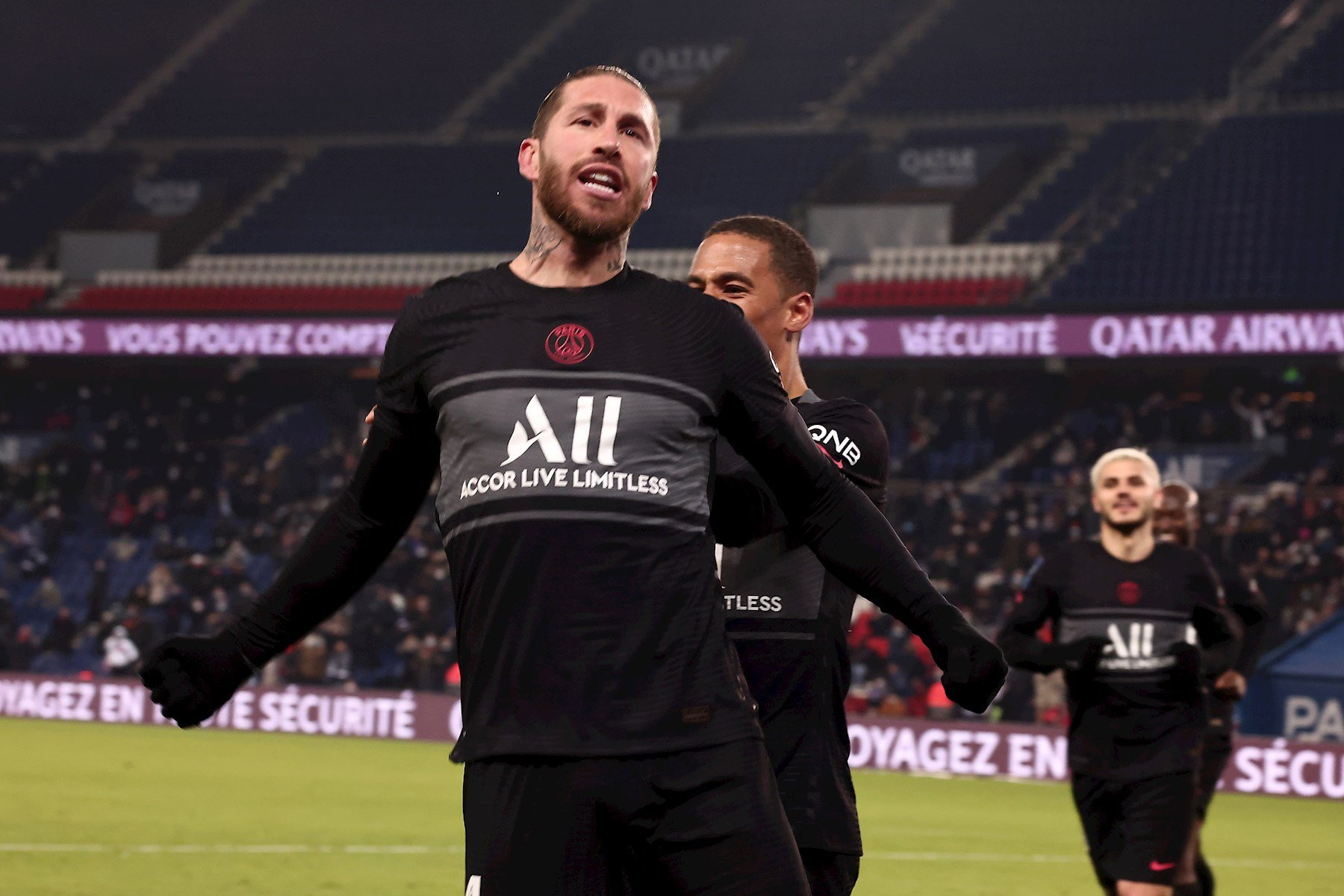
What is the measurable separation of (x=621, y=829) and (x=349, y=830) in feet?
33.8

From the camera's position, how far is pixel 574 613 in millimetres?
3062

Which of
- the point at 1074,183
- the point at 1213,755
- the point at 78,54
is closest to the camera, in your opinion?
the point at 1213,755

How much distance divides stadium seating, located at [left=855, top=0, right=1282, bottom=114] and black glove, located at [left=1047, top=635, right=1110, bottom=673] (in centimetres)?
2539

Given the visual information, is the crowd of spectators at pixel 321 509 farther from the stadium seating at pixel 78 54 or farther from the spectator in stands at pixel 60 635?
the stadium seating at pixel 78 54

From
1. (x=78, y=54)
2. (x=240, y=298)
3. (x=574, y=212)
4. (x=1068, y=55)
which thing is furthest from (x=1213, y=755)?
(x=78, y=54)

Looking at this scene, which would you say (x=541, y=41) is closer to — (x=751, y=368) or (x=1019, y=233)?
(x=1019, y=233)

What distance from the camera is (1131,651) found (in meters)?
7.78

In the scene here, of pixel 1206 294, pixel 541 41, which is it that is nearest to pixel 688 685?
pixel 1206 294

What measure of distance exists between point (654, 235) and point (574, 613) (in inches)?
1146

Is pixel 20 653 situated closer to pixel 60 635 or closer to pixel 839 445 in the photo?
pixel 60 635

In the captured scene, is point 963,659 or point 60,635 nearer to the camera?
point 963,659

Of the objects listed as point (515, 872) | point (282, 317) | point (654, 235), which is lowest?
point (515, 872)

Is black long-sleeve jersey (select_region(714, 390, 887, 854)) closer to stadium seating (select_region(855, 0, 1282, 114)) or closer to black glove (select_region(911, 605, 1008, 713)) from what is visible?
black glove (select_region(911, 605, 1008, 713))

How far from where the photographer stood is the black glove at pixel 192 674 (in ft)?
10.7
